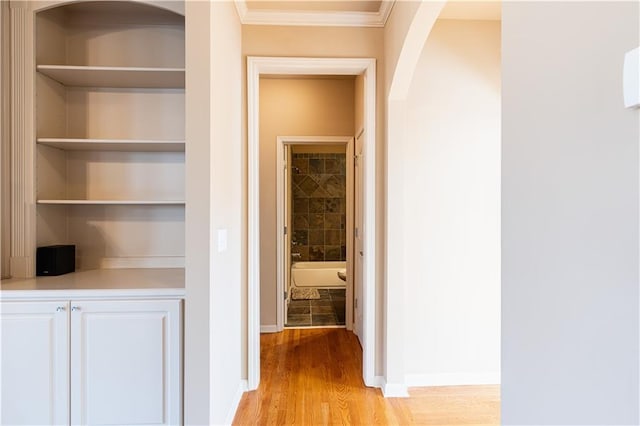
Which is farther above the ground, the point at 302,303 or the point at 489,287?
the point at 489,287

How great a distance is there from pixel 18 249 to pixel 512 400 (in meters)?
2.46

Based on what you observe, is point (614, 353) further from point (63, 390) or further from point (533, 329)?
point (63, 390)

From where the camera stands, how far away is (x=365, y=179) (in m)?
2.52

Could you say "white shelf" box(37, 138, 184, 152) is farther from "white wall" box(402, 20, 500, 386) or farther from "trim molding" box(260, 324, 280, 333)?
"trim molding" box(260, 324, 280, 333)

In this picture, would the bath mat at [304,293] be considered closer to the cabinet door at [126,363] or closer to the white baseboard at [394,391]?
the white baseboard at [394,391]

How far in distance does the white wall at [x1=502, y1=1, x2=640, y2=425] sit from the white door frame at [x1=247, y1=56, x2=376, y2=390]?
146 centimetres

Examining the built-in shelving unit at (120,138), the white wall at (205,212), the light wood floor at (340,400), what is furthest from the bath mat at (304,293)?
the white wall at (205,212)

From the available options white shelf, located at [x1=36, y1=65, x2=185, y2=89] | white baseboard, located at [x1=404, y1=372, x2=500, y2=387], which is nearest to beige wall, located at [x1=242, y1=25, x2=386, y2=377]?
white baseboard, located at [x1=404, y1=372, x2=500, y2=387]

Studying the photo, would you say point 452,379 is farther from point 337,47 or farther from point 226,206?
point 337,47

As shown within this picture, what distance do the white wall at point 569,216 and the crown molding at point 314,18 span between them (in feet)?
5.48

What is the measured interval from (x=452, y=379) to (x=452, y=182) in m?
1.44

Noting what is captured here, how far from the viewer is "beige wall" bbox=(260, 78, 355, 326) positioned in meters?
3.60

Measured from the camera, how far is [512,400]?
1.00 metres

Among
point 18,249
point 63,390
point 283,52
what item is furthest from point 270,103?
point 63,390
